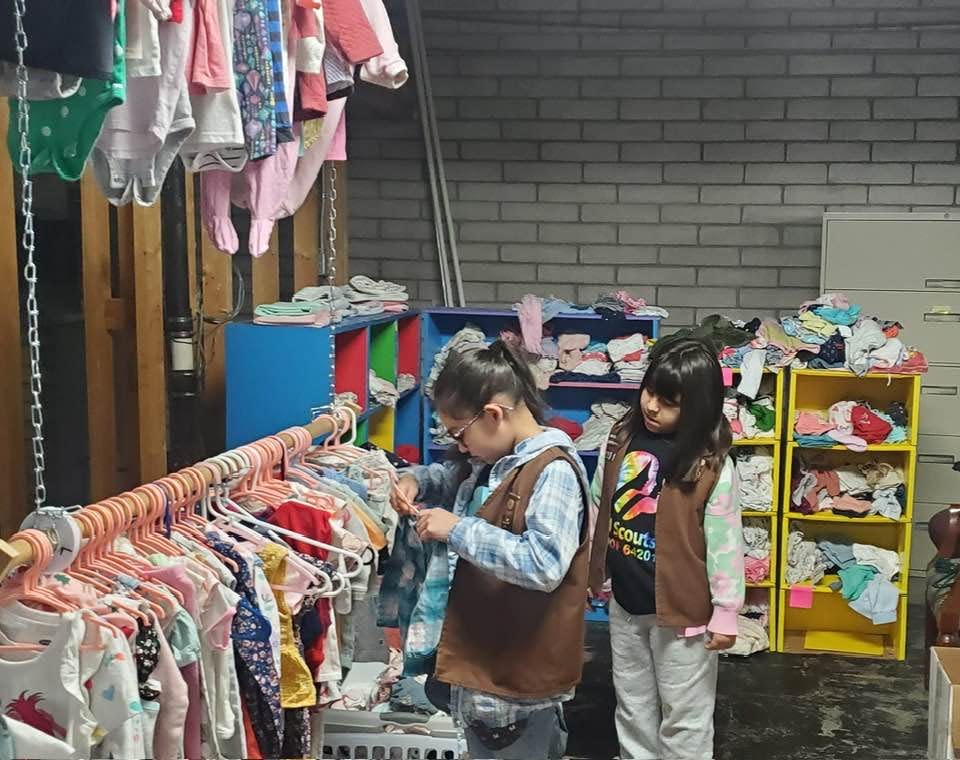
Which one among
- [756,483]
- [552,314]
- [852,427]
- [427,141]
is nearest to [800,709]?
[756,483]

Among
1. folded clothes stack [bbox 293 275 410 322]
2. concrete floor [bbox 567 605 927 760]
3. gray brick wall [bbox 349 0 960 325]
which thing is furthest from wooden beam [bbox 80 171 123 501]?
gray brick wall [bbox 349 0 960 325]

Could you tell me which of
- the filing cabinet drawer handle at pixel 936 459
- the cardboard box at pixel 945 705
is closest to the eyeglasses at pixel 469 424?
the cardboard box at pixel 945 705

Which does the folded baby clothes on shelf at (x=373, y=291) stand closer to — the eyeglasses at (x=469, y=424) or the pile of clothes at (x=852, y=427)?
the pile of clothes at (x=852, y=427)

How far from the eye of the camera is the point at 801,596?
4.71 metres

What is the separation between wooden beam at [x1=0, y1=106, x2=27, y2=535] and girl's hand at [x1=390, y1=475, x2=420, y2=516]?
1.09 metres

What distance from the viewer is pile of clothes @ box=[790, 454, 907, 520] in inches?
183

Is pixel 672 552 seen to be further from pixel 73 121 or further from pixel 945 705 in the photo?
pixel 73 121

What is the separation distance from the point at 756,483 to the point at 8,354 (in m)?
3.22

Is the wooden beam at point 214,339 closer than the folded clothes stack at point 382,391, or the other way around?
the wooden beam at point 214,339

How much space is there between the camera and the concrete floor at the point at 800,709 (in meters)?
3.74

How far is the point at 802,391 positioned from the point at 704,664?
235 centimetres

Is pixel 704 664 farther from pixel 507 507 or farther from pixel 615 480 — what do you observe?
pixel 507 507

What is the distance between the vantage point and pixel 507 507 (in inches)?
84.7

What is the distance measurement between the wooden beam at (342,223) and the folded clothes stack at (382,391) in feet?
3.74
